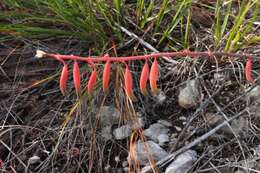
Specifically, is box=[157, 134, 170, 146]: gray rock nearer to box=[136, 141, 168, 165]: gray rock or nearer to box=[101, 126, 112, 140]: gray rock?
box=[136, 141, 168, 165]: gray rock

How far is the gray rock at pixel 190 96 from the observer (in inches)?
90.5

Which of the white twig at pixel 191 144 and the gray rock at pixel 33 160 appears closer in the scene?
the white twig at pixel 191 144

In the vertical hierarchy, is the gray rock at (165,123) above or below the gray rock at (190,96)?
below

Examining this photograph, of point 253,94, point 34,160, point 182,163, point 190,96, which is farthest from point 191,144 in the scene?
point 34,160

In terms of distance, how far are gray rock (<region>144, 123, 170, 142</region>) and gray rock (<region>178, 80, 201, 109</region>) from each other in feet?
0.53

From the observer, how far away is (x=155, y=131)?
88.9 inches

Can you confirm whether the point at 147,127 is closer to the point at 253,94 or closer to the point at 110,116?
the point at 110,116

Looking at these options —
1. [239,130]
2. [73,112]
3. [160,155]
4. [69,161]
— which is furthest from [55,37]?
[239,130]

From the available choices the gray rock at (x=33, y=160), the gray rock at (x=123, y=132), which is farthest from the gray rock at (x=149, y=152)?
the gray rock at (x=33, y=160)

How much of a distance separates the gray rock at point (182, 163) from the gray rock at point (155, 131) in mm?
193

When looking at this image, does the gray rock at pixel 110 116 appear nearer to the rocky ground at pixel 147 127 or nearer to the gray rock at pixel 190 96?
the rocky ground at pixel 147 127

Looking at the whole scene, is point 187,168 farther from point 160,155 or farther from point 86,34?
point 86,34

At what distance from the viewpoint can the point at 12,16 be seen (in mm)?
2785

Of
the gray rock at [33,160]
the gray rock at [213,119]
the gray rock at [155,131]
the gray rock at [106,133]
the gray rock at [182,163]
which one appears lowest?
the gray rock at [33,160]
